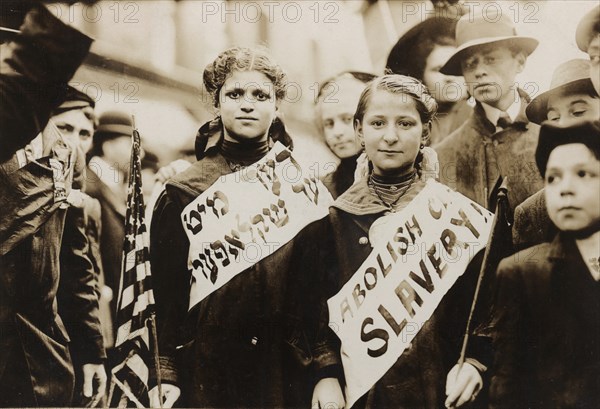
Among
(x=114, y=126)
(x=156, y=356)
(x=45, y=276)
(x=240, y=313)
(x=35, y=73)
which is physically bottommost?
(x=156, y=356)

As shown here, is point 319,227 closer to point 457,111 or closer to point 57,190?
point 457,111

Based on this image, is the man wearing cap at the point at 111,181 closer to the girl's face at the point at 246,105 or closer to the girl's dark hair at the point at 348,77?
the girl's face at the point at 246,105

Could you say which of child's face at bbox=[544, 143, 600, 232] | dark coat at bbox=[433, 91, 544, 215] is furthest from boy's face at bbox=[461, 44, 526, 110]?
child's face at bbox=[544, 143, 600, 232]

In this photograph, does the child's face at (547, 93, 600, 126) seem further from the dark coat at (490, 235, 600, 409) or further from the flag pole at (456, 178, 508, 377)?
the dark coat at (490, 235, 600, 409)

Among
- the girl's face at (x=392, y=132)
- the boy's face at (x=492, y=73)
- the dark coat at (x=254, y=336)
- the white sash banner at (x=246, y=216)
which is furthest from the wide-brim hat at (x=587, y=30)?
the dark coat at (x=254, y=336)

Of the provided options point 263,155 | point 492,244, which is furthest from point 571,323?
point 263,155

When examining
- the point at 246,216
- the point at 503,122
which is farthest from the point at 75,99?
the point at 503,122

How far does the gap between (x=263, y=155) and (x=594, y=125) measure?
235 cm

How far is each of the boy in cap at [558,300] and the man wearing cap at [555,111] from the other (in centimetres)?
6

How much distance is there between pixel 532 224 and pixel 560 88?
1007mm

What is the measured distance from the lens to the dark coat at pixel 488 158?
15.9ft

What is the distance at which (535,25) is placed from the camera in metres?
5.00

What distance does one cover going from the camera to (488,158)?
4.89m

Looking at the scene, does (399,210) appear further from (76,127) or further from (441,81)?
(76,127)
